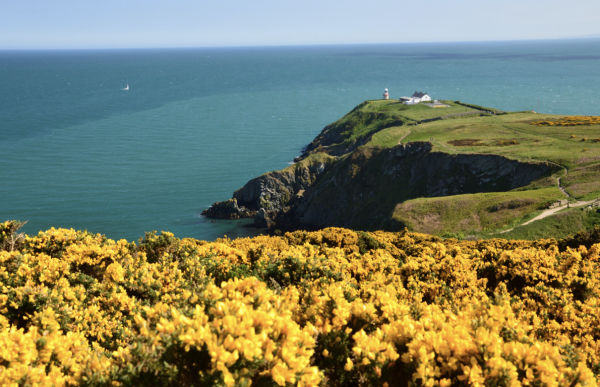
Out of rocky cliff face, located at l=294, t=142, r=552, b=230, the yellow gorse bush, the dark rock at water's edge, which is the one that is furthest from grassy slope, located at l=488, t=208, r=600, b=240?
the dark rock at water's edge

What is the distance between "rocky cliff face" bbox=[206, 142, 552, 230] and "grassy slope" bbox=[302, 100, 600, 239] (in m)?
2.80

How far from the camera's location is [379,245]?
76.7ft

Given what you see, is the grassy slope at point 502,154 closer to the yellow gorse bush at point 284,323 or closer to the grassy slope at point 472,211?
the grassy slope at point 472,211

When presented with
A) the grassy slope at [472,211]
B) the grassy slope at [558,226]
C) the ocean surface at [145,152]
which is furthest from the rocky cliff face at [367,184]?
the grassy slope at [558,226]

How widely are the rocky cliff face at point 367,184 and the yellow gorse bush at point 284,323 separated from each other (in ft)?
127

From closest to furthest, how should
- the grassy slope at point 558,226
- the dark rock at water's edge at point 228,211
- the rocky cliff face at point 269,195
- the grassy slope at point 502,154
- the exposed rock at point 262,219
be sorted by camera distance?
the grassy slope at point 558,226 < the grassy slope at point 502,154 < the exposed rock at point 262,219 < the dark rock at water's edge at point 228,211 < the rocky cliff face at point 269,195

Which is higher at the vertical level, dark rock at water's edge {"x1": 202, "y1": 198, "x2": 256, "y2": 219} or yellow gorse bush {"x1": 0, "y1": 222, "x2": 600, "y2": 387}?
yellow gorse bush {"x1": 0, "y1": 222, "x2": 600, "y2": 387}

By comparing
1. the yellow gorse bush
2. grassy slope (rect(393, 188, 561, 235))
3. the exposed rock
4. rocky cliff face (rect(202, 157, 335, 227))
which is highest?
the yellow gorse bush

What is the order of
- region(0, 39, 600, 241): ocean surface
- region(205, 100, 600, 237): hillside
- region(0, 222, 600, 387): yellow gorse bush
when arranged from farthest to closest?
region(0, 39, 600, 241): ocean surface → region(205, 100, 600, 237): hillside → region(0, 222, 600, 387): yellow gorse bush

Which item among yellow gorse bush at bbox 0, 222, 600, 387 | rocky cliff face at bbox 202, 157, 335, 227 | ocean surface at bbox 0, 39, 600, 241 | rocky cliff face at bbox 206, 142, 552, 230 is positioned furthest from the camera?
rocky cliff face at bbox 202, 157, 335, 227

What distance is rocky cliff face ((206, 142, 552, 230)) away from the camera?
59.8 metres

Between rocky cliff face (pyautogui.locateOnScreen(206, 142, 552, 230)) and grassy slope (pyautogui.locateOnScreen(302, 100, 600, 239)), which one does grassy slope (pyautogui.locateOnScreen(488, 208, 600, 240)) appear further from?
rocky cliff face (pyautogui.locateOnScreen(206, 142, 552, 230))

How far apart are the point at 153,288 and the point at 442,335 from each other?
10099 mm

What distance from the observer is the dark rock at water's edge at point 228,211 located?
258ft
